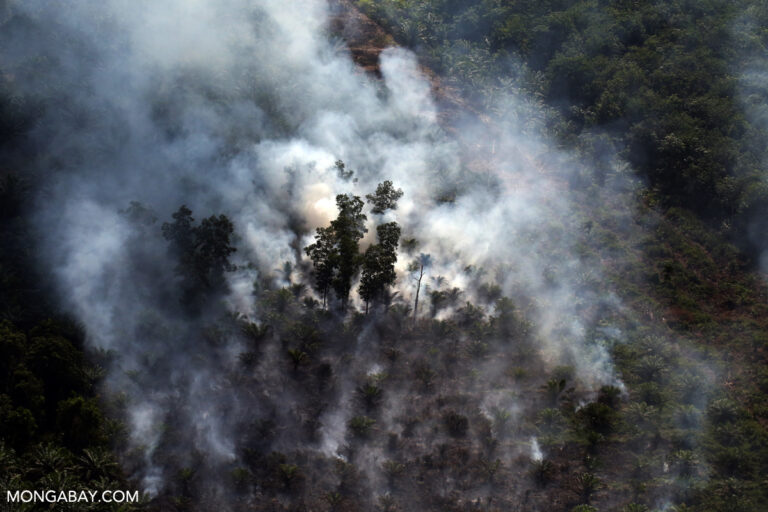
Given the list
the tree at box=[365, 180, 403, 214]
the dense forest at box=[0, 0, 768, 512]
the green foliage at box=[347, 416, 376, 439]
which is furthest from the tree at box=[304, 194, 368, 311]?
the green foliage at box=[347, 416, 376, 439]

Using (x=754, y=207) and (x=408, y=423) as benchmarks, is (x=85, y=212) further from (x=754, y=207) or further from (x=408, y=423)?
(x=754, y=207)

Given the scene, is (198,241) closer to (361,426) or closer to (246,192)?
(246,192)

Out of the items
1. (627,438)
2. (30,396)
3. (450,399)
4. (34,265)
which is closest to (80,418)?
(30,396)

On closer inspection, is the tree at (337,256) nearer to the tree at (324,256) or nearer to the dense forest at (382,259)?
the tree at (324,256)

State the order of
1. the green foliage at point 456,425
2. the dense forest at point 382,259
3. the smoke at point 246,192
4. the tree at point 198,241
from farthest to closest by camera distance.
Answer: the tree at point 198,241
the smoke at point 246,192
the green foliage at point 456,425
the dense forest at point 382,259

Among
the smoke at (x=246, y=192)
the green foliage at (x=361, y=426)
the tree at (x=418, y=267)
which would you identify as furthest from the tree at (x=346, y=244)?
the green foliage at (x=361, y=426)

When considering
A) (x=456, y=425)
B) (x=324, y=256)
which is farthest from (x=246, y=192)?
(x=456, y=425)
